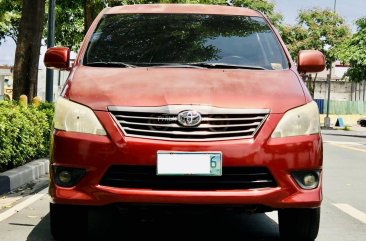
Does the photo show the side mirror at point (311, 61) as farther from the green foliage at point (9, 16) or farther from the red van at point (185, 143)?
the green foliage at point (9, 16)

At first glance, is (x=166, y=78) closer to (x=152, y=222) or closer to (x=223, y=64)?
(x=223, y=64)

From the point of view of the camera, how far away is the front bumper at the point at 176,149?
4.37 m

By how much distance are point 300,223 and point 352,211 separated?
2118 mm

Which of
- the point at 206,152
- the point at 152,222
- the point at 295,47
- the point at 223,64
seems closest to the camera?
the point at 206,152

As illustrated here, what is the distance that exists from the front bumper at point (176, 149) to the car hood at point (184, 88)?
0.50 feet

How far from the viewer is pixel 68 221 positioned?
196 inches

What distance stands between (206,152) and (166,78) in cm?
70

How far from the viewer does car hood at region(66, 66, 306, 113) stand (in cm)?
451

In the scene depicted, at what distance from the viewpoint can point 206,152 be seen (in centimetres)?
436

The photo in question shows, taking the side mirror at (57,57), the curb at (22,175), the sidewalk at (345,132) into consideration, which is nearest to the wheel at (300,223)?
the side mirror at (57,57)

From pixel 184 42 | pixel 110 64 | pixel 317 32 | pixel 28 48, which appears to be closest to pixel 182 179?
pixel 110 64

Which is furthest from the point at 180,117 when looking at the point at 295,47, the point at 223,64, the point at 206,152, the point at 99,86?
the point at 295,47

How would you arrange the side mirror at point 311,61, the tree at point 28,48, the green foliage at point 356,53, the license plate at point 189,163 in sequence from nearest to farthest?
the license plate at point 189,163, the side mirror at point 311,61, the tree at point 28,48, the green foliage at point 356,53

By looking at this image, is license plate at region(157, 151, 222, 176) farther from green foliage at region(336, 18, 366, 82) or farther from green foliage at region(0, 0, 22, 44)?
green foliage at region(336, 18, 366, 82)
